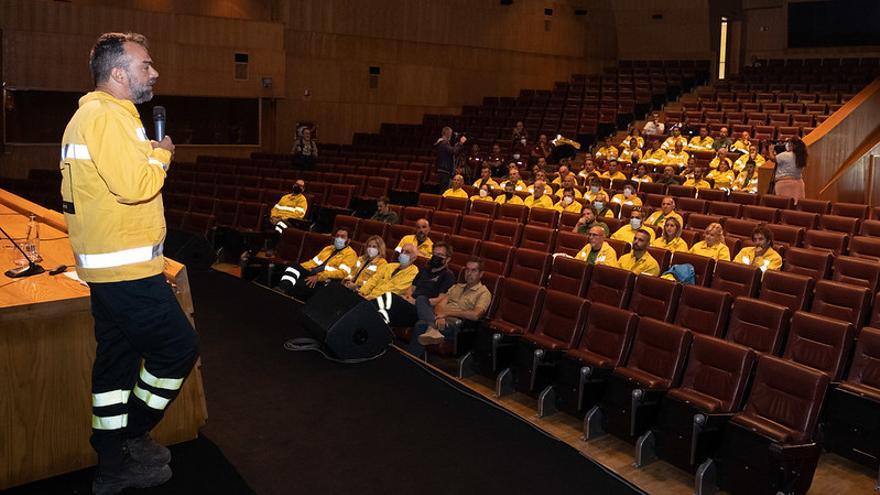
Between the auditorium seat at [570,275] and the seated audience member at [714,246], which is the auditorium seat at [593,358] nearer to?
the auditorium seat at [570,275]

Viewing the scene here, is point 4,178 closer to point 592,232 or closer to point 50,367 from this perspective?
point 592,232

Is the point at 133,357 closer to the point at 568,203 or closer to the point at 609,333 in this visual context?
the point at 609,333

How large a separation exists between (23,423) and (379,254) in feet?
14.2

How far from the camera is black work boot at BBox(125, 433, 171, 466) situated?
2.69 m

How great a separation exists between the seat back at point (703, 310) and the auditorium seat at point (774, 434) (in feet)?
3.17

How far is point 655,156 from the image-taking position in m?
12.6

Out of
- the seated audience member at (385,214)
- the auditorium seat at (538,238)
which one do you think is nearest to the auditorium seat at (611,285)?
the auditorium seat at (538,238)

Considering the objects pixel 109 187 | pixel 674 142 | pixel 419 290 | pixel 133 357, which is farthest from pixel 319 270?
pixel 674 142

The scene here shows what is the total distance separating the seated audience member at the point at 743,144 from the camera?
38.9 feet

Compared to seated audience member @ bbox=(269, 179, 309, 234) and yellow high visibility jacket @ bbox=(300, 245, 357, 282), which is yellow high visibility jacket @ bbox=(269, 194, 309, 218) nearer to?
seated audience member @ bbox=(269, 179, 309, 234)

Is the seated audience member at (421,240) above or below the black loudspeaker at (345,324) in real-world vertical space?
above

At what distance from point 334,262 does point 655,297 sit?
2972 millimetres

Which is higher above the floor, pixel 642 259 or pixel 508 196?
pixel 508 196

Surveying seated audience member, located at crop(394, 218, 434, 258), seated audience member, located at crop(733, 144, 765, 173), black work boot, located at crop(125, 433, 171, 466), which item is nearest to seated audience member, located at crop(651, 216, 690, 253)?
seated audience member, located at crop(394, 218, 434, 258)
